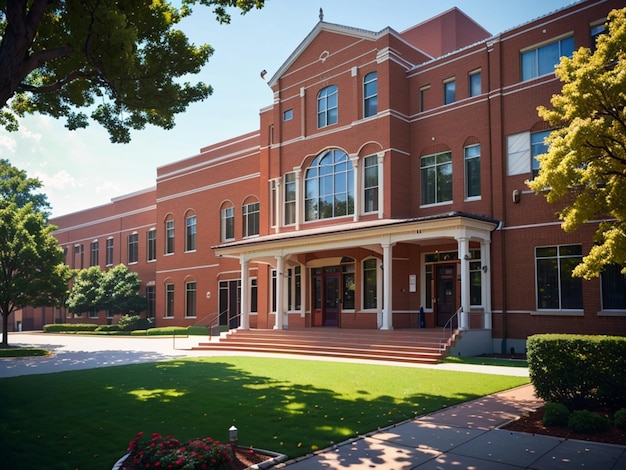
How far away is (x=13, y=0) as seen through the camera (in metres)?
10.0

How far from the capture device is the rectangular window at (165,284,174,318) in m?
39.9

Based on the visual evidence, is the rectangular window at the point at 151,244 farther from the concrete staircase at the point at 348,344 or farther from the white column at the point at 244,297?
the concrete staircase at the point at 348,344

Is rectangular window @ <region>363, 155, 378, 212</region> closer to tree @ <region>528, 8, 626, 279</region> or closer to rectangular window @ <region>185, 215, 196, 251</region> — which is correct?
tree @ <region>528, 8, 626, 279</region>

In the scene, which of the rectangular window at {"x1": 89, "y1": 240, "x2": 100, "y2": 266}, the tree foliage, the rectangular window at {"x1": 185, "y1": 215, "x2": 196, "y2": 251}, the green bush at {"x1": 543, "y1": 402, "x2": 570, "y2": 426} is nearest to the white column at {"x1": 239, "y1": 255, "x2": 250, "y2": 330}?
the rectangular window at {"x1": 185, "y1": 215, "x2": 196, "y2": 251}

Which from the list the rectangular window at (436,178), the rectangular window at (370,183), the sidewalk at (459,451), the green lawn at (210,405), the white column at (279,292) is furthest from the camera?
the white column at (279,292)

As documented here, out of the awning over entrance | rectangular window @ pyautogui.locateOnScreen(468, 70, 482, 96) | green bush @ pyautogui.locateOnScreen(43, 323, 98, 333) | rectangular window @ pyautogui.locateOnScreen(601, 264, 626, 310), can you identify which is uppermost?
rectangular window @ pyautogui.locateOnScreen(468, 70, 482, 96)

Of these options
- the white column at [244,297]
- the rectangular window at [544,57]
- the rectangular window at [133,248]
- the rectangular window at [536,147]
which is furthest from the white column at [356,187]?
the rectangular window at [133,248]

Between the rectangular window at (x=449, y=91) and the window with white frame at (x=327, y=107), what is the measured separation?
5394 mm

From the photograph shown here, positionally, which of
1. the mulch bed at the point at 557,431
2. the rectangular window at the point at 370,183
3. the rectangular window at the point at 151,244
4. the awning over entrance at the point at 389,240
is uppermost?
the rectangular window at the point at 370,183

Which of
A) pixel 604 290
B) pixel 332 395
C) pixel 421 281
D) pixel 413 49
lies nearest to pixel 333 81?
pixel 413 49

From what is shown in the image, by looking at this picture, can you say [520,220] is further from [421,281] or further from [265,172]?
[265,172]

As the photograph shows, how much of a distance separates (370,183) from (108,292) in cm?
2560

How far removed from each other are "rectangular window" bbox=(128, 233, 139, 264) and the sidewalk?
40.6 metres

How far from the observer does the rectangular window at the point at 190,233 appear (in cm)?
3853
